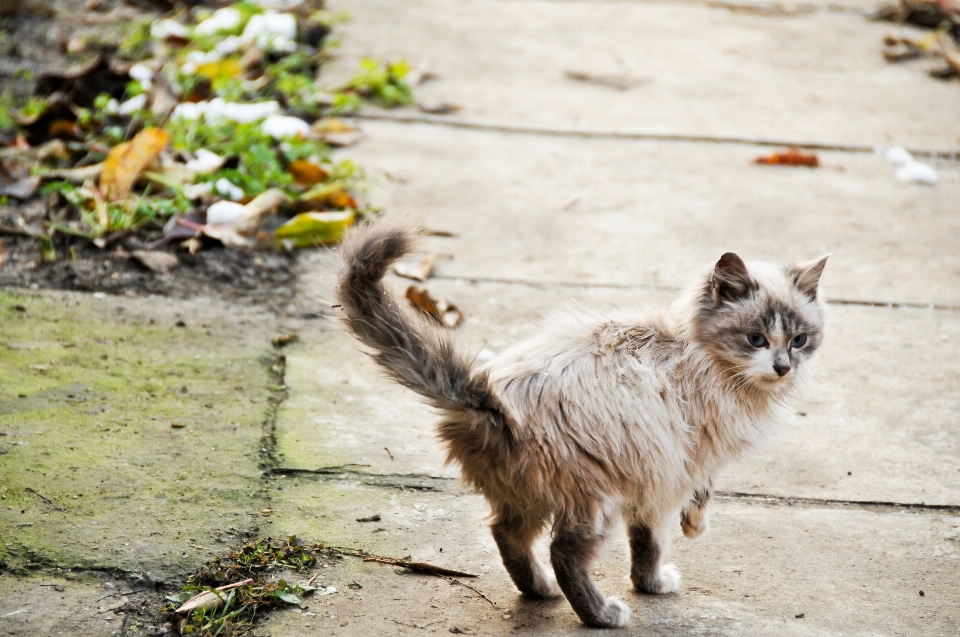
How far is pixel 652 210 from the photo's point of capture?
5.87 metres

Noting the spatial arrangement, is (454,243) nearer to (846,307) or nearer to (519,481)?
(846,307)

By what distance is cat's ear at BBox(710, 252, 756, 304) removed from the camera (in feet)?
10.3

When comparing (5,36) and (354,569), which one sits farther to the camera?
(5,36)

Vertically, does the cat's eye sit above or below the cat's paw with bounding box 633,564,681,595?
above

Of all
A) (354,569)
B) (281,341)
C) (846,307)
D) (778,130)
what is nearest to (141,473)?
(354,569)

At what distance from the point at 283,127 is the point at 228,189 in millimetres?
933

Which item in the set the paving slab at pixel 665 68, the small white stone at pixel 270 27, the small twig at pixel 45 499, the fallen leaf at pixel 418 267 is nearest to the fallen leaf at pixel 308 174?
the fallen leaf at pixel 418 267

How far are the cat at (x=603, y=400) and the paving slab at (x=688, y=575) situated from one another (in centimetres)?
12

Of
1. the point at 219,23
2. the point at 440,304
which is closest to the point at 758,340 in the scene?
the point at 440,304

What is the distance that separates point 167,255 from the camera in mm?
4840

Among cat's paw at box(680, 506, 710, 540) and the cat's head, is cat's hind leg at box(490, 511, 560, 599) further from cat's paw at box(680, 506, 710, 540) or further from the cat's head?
the cat's head

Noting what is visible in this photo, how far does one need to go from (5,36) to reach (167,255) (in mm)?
4158

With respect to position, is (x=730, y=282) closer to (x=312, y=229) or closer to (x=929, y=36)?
(x=312, y=229)

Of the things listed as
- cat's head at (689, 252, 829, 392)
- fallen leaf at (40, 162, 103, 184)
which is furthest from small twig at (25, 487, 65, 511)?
fallen leaf at (40, 162, 103, 184)
